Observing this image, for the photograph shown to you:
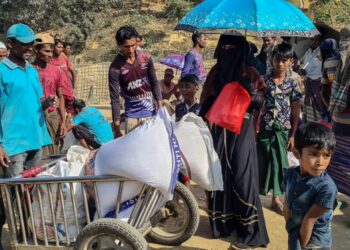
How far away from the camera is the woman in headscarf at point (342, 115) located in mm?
4352

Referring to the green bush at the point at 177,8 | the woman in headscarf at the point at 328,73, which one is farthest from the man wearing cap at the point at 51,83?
the green bush at the point at 177,8

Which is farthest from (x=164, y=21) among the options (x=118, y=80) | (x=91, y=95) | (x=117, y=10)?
(x=118, y=80)

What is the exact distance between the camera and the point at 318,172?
2.52 m

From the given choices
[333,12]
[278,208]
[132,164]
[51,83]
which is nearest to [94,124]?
[132,164]

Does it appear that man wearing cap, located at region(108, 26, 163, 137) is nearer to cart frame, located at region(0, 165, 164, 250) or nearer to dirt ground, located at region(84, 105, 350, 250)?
dirt ground, located at region(84, 105, 350, 250)

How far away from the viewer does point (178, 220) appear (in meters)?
4.12

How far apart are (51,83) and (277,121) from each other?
2.68 metres

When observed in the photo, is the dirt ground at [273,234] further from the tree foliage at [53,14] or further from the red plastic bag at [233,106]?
the tree foliage at [53,14]

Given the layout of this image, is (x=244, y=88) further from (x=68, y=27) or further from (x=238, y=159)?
(x=68, y=27)

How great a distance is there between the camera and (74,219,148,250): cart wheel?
125 inches

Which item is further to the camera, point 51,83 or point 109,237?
point 51,83

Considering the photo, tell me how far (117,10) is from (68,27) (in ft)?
14.7

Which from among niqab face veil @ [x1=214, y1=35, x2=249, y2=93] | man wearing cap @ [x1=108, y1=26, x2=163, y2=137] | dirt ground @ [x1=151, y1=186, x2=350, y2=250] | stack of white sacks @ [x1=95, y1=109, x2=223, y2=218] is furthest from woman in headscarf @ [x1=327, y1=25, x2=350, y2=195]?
stack of white sacks @ [x1=95, y1=109, x2=223, y2=218]

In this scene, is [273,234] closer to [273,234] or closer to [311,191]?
[273,234]
